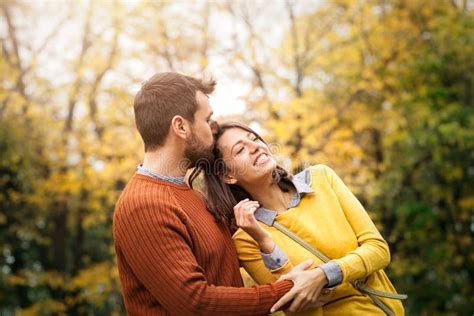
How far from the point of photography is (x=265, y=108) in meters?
8.76

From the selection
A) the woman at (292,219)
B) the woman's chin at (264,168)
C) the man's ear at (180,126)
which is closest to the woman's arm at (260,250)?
the woman at (292,219)

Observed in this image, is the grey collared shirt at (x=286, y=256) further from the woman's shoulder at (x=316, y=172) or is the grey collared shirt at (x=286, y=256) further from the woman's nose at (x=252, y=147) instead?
the woman's nose at (x=252, y=147)

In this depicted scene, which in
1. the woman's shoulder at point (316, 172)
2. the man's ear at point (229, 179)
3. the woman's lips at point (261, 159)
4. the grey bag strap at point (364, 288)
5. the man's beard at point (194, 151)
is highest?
the man's beard at point (194, 151)

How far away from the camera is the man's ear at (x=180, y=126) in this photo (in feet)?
7.40

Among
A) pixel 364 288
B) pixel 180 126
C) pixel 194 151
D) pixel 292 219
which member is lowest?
pixel 364 288

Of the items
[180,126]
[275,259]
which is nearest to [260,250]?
[275,259]

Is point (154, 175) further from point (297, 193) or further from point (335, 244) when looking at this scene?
point (335, 244)

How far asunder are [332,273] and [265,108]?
6656 millimetres

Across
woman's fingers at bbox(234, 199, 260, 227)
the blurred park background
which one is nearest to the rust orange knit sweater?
woman's fingers at bbox(234, 199, 260, 227)

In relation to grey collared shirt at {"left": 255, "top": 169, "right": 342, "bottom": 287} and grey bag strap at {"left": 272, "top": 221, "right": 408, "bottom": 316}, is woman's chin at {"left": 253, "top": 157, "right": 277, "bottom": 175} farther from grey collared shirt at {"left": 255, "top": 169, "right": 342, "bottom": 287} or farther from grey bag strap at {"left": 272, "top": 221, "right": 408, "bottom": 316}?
grey bag strap at {"left": 272, "top": 221, "right": 408, "bottom": 316}

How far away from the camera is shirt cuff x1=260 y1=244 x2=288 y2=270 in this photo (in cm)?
229

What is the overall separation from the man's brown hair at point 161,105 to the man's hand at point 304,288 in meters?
0.71

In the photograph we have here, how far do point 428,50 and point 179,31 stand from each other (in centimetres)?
433

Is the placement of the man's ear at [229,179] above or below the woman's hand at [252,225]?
above
